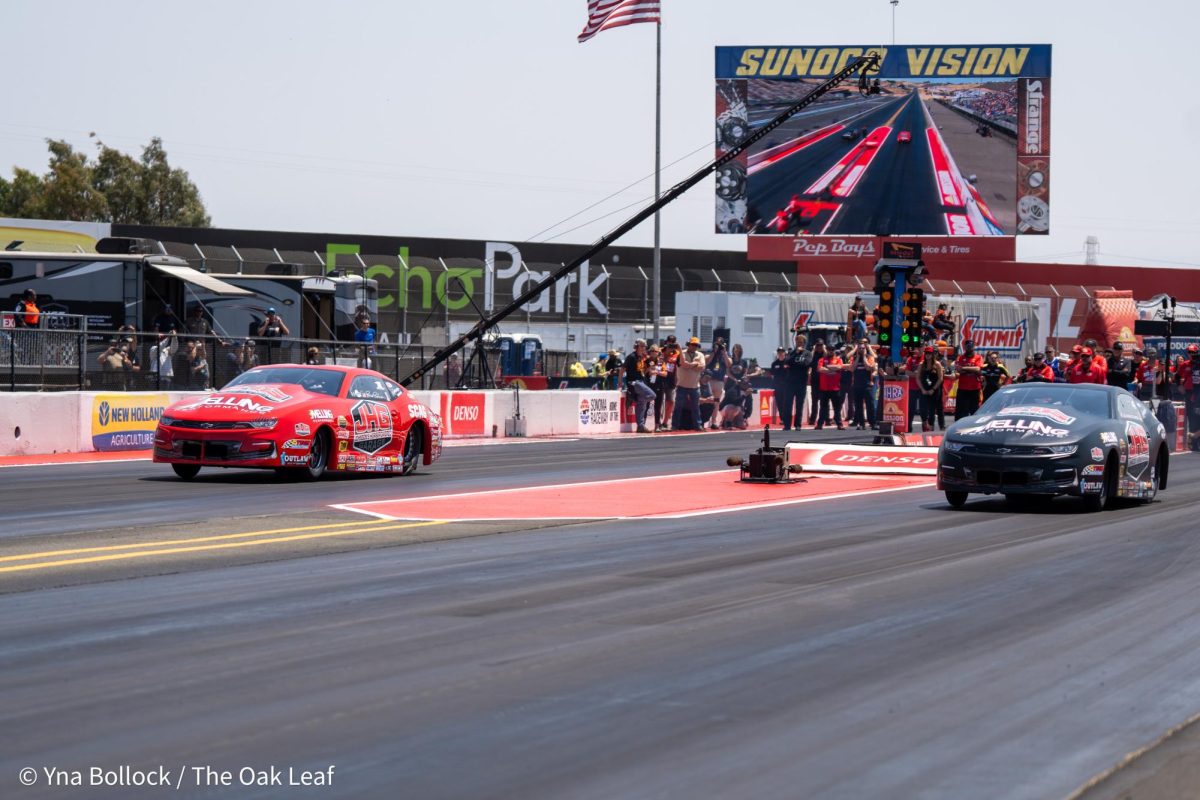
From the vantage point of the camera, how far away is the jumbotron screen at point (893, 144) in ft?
177

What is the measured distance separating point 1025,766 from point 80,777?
321 centimetres

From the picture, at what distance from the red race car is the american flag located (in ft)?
76.1

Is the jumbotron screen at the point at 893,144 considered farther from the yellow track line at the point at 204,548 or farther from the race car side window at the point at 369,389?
the yellow track line at the point at 204,548

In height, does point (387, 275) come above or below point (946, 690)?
above

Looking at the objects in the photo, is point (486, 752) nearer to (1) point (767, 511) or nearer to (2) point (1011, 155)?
(1) point (767, 511)

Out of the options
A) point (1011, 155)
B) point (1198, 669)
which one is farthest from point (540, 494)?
point (1011, 155)

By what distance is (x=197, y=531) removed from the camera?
1272 centimetres

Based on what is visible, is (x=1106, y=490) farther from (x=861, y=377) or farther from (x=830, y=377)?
(x=861, y=377)

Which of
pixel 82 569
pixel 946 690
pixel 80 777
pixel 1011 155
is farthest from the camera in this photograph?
pixel 1011 155

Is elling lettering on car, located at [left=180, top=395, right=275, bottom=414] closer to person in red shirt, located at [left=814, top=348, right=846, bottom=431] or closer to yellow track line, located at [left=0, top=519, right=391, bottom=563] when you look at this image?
yellow track line, located at [left=0, top=519, right=391, bottom=563]

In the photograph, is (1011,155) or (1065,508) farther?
(1011,155)

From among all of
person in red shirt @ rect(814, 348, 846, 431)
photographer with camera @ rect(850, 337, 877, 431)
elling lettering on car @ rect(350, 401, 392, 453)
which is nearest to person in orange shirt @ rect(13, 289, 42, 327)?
elling lettering on car @ rect(350, 401, 392, 453)

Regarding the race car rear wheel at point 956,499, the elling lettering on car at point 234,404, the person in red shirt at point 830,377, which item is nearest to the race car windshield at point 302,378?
the elling lettering on car at point 234,404

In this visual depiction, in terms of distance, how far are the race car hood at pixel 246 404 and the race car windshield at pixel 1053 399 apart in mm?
7761
